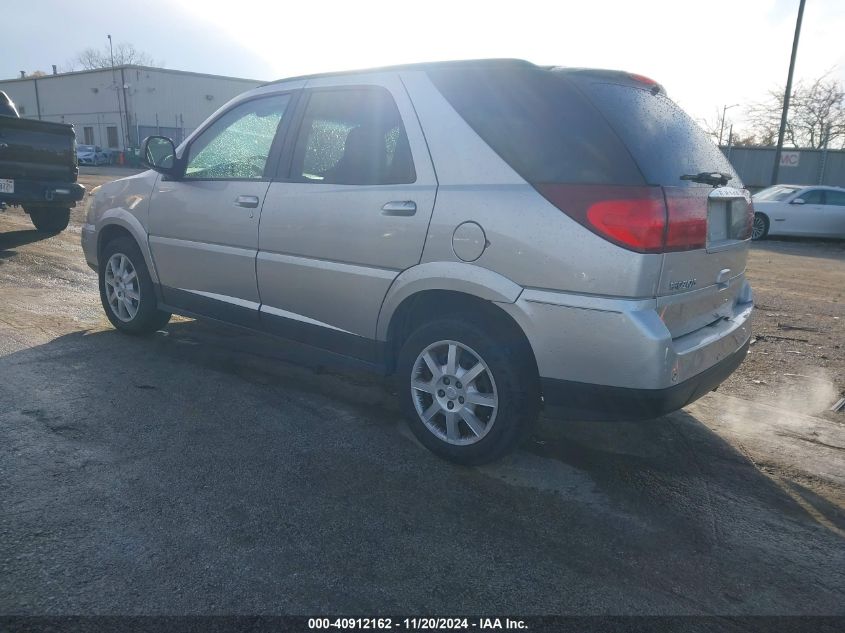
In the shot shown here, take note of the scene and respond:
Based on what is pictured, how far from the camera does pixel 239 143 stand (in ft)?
14.5

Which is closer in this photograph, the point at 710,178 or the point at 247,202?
the point at 710,178

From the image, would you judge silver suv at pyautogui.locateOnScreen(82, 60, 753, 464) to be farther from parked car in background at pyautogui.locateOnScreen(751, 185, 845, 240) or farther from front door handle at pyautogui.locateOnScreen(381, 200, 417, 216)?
parked car in background at pyautogui.locateOnScreen(751, 185, 845, 240)

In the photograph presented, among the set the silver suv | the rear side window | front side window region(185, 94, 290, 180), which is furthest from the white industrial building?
the rear side window

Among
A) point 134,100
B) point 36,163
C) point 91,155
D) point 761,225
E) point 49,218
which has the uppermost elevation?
point 134,100

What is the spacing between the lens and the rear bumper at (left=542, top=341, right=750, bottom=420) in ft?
9.09

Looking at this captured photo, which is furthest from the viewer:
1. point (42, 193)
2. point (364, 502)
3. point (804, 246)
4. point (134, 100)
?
point (134, 100)

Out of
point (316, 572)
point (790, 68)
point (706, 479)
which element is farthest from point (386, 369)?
point (790, 68)

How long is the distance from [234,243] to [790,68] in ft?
75.5

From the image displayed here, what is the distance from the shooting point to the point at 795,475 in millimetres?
3338

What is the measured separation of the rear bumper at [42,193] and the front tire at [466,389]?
8.39 metres

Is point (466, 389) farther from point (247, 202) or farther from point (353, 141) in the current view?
point (247, 202)

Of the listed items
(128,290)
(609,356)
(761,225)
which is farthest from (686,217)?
(761,225)

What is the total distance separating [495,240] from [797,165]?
2965 cm

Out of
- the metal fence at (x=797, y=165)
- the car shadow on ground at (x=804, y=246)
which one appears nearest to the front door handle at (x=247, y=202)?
the car shadow on ground at (x=804, y=246)
